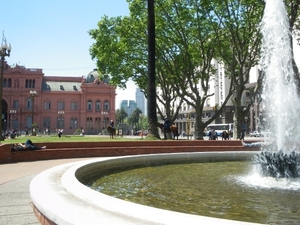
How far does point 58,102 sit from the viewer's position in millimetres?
74312

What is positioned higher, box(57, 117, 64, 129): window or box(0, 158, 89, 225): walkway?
box(57, 117, 64, 129): window

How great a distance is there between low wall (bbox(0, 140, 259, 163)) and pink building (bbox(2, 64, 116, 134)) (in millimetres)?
57494

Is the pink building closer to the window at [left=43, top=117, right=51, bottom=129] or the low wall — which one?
the window at [left=43, top=117, right=51, bottom=129]

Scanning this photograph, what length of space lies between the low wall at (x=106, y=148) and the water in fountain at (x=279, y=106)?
201 inches

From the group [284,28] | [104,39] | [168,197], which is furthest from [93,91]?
[168,197]

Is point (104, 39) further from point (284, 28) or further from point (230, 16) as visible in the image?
point (284, 28)

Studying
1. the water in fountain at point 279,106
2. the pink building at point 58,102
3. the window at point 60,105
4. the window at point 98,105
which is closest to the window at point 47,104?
the pink building at point 58,102

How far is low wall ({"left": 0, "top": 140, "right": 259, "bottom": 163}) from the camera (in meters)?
12.7

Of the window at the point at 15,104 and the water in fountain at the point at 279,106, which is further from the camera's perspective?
the window at the point at 15,104

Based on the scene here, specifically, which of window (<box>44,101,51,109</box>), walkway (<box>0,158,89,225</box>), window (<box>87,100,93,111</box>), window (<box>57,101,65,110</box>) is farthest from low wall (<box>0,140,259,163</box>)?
window (<box>44,101,51,109</box>)

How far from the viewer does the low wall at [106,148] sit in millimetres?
12664

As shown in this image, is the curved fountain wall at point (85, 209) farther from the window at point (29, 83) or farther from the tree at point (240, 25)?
the window at point (29, 83)

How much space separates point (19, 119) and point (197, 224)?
73.7 m

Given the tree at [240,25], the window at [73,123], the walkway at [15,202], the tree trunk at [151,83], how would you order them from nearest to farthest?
the walkway at [15,202]
the tree trunk at [151,83]
the tree at [240,25]
the window at [73,123]
